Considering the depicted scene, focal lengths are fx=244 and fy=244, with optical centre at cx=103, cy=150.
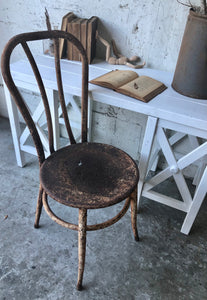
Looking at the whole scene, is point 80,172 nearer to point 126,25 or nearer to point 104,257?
point 104,257

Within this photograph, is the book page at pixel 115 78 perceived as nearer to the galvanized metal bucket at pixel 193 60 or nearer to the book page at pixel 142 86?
the book page at pixel 142 86

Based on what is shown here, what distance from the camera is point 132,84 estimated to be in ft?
4.03

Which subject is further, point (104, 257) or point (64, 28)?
point (64, 28)

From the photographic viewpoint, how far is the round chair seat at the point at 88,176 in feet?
3.08

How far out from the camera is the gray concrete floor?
1.13 metres

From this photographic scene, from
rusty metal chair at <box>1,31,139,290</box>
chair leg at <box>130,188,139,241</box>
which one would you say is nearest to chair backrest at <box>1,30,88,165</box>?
rusty metal chair at <box>1,31,139,290</box>

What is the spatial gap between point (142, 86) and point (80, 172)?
0.54 meters

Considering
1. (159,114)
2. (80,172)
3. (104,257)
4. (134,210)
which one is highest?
(159,114)

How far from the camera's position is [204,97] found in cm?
119

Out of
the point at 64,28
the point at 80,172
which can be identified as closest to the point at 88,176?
the point at 80,172

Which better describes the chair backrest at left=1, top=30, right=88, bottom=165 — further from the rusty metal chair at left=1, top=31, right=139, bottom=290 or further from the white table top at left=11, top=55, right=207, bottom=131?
the white table top at left=11, top=55, right=207, bottom=131

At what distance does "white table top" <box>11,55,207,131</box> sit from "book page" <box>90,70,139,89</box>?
3 cm

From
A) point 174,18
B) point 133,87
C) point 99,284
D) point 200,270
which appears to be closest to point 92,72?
point 133,87

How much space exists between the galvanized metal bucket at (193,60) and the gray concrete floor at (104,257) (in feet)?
2.56
